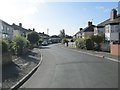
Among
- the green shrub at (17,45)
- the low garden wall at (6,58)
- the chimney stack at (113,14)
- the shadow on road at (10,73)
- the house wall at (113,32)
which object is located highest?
the chimney stack at (113,14)

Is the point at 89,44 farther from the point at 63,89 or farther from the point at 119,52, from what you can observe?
the point at 63,89

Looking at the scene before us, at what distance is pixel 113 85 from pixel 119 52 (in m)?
22.1

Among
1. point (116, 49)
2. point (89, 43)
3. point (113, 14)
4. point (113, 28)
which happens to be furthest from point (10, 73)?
point (113, 14)

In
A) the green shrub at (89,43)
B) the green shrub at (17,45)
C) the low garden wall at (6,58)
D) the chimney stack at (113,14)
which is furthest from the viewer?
the chimney stack at (113,14)

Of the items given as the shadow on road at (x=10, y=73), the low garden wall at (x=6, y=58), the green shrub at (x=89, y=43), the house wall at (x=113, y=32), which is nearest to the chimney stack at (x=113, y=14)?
the house wall at (x=113, y=32)

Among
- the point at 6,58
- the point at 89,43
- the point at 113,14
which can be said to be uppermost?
the point at 113,14

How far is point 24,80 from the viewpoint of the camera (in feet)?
47.1

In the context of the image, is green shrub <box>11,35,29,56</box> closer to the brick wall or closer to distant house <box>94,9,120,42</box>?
the brick wall

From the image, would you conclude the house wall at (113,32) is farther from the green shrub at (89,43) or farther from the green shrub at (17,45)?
the green shrub at (17,45)

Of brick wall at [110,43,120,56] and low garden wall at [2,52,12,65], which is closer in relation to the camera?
low garden wall at [2,52,12,65]

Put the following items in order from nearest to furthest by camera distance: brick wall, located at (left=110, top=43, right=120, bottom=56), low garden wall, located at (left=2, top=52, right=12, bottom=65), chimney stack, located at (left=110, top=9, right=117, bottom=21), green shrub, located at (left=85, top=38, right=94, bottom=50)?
low garden wall, located at (left=2, top=52, right=12, bottom=65) < brick wall, located at (left=110, top=43, right=120, bottom=56) < green shrub, located at (left=85, top=38, right=94, bottom=50) < chimney stack, located at (left=110, top=9, right=117, bottom=21)

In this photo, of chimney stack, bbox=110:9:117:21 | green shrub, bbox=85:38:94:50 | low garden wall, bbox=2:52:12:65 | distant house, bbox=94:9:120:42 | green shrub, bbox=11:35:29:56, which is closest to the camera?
low garden wall, bbox=2:52:12:65

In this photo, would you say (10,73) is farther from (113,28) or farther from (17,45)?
(113,28)

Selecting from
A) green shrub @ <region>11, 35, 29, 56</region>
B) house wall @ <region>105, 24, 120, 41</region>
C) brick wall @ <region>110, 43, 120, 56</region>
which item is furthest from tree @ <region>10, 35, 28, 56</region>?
house wall @ <region>105, 24, 120, 41</region>
